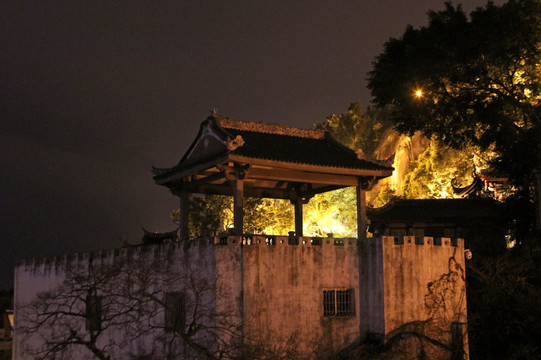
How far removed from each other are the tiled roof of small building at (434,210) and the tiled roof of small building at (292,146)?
1072 centimetres

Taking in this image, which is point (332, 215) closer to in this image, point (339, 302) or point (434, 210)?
point (434, 210)

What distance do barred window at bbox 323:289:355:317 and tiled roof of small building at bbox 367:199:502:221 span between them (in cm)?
1444

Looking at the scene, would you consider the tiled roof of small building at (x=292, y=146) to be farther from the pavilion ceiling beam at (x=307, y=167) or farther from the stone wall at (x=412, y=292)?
the stone wall at (x=412, y=292)

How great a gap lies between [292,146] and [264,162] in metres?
2.89

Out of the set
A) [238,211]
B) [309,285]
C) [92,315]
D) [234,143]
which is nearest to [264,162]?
[234,143]

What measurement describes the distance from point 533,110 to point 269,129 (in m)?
13.0

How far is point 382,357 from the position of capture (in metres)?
21.4

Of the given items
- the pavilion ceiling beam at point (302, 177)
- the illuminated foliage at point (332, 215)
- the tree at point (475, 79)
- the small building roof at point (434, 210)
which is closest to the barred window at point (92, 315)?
the pavilion ceiling beam at point (302, 177)

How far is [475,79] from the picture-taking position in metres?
32.0

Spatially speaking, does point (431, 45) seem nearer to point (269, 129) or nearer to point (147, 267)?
point (269, 129)

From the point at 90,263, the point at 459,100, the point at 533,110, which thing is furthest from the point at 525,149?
the point at 90,263

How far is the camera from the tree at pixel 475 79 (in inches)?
1193

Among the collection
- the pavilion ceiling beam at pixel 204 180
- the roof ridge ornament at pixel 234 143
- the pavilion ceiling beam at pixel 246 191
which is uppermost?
the roof ridge ornament at pixel 234 143

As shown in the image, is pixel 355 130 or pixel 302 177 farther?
pixel 355 130
